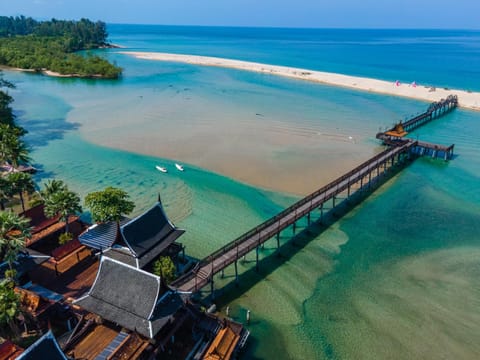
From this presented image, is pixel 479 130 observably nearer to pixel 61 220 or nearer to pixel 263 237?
pixel 263 237

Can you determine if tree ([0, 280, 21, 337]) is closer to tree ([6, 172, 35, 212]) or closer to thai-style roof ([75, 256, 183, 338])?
thai-style roof ([75, 256, 183, 338])

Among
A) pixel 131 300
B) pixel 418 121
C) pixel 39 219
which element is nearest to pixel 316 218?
pixel 131 300

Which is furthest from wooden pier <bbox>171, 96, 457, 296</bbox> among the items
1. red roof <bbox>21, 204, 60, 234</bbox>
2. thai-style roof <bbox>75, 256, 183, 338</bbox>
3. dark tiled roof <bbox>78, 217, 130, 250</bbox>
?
red roof <bbox>21, 204, 60, 234</bbox>

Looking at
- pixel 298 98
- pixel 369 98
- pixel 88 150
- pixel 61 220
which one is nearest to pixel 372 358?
pixel 61 220

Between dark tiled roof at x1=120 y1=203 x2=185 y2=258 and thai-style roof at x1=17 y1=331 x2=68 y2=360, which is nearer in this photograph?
thai-style roof at x1=17 y1=331 x2=68 y2=360

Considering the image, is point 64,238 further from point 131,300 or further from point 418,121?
point 418,121

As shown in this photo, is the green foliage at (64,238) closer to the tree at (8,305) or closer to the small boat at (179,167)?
the tree at (8,305)
